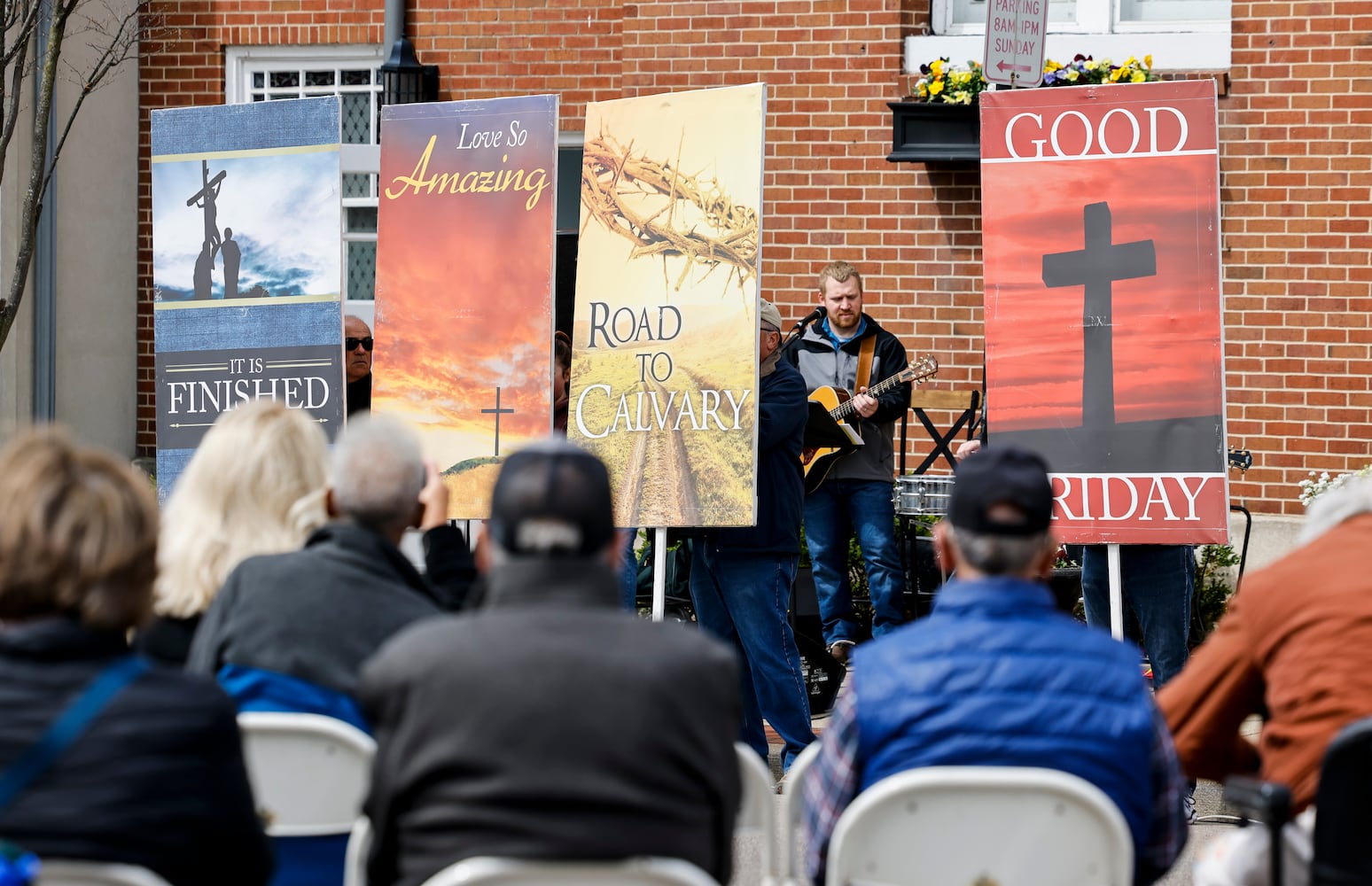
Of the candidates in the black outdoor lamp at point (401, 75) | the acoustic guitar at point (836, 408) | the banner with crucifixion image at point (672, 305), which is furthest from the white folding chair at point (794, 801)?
the black outdoor lamp at point (401, 75)

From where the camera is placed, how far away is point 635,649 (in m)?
1.97

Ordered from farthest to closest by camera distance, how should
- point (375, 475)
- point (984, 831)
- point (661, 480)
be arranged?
1. point (661, 480)
2. point (375, 475)
3. point (984, 831)

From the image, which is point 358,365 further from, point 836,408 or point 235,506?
point 235,506

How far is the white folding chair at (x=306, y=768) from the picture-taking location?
246 cm

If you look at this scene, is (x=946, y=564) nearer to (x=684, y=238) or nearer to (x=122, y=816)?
(x=122, y=816)

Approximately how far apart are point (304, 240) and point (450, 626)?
13.7 feet

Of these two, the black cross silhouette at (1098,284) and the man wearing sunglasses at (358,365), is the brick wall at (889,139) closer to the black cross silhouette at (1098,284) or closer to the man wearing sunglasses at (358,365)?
the man wearing sunglasses at (358,365)

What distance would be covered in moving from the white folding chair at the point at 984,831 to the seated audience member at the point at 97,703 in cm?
89

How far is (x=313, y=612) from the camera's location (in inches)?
102

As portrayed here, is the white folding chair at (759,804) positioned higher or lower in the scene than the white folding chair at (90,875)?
lower

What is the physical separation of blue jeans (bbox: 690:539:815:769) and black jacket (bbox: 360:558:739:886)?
302 centimetres

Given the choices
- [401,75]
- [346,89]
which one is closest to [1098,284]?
[401,75]

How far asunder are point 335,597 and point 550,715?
82cm

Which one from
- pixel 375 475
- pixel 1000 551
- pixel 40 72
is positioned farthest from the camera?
pixel 40 72
